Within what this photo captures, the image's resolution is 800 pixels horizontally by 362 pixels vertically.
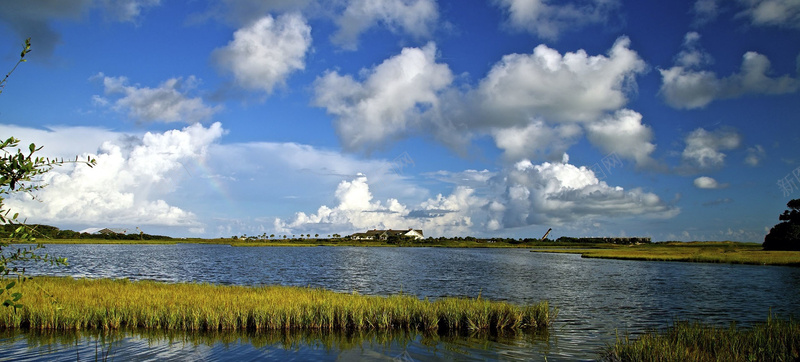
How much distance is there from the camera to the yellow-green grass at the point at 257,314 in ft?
74.6

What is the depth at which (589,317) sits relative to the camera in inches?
1217

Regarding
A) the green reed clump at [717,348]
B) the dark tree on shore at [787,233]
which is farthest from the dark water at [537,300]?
the dark tree on shore at [787,233]

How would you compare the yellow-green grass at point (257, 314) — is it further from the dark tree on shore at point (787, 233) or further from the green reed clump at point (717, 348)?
the dark tree on shore at point (787, 233)

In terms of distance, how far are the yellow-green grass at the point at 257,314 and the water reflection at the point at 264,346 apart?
0.80 metres

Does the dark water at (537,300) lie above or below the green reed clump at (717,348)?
below

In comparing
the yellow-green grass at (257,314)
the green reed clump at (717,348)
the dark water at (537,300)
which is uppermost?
the green reed clump at (717,348)

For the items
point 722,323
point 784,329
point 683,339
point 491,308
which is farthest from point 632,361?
point 722,323

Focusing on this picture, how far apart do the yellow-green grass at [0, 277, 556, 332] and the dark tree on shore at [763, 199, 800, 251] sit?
106 m

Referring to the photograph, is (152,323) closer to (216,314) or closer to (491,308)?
(216,314)

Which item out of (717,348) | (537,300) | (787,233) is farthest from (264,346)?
(787,233)

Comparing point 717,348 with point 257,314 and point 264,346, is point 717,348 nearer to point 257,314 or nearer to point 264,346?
point 264,346

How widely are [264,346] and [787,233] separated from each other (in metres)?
122

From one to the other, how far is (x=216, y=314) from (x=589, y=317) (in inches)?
905

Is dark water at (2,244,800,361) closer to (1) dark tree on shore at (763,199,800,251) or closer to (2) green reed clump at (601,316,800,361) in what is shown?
(2) green reed clump at (601,316,800,361)
